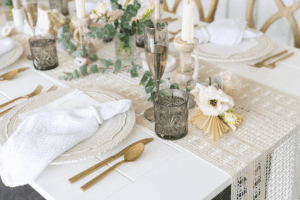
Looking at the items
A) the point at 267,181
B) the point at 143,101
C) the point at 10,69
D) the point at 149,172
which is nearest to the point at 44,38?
the point at 10,69

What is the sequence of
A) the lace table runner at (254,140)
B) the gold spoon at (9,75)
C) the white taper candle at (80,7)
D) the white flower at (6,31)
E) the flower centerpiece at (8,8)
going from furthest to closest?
the flower centerpiece at (8,8), the white flower at (6,31), the white taper candle at (80,7), the gold spoon at (9,75), the lace table runner at (254,140)

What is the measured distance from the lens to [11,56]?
132 cm

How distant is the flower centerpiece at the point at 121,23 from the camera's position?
1.18 metres

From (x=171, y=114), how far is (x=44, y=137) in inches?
12.3

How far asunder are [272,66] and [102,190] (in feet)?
2.71

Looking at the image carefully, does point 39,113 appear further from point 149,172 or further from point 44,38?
point 44,38

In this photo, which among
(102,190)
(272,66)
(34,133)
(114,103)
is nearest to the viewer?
(102,190)

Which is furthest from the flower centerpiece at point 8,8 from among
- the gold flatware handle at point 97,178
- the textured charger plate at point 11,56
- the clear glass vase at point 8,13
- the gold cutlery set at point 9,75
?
the gold flatware handle at point 97,178

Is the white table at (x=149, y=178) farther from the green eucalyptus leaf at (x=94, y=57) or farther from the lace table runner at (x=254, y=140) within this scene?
the green eucalyptus leaf at (x=94, y=57)

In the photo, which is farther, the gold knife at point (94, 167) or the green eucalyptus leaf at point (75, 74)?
the green eucalyptus leaf at point (75, 74)

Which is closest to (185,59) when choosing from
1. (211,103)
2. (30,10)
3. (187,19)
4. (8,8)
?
(187,19)

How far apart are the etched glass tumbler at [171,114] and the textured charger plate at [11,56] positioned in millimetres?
713

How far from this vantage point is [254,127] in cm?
89

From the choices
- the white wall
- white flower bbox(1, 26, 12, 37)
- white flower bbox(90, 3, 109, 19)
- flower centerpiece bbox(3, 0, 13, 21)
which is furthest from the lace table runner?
the white wall
